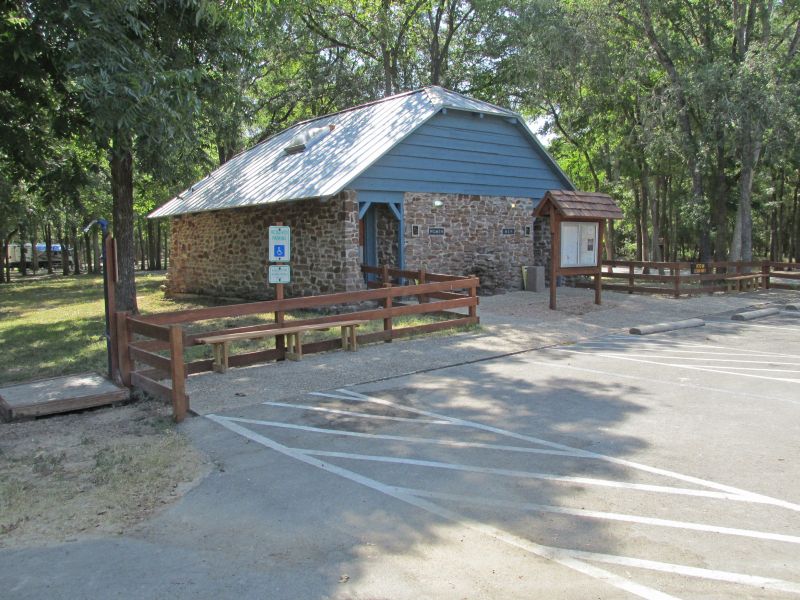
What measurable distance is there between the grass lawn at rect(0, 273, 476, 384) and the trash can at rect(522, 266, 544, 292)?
544cm

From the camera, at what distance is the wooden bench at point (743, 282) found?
19564 mm

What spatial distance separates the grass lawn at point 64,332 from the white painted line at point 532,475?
5.35m

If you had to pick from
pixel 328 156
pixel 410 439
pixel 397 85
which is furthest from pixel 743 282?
pixel 397 85

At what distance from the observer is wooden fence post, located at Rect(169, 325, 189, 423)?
21.4 ft

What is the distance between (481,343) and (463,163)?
7853 millimetres

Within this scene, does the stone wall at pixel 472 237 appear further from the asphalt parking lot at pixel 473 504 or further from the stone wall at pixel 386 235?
the asphalt parking lot at pixel 473 504

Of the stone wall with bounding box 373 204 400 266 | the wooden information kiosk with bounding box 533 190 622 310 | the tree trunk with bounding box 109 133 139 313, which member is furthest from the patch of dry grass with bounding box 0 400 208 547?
the stone wall with bounding box 373 204 400 266

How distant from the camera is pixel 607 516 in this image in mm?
4117

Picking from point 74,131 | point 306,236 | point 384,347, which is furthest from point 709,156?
point 74,131

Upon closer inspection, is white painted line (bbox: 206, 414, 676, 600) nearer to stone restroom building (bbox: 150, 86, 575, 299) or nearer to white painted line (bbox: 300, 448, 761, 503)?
white painted line (bbox: 300, 448, 761, 503)

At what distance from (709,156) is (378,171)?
45.4 feet

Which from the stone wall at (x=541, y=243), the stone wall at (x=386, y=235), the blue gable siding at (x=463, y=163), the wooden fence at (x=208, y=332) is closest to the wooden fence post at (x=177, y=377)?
the wooden fence at (x=208, y=332)

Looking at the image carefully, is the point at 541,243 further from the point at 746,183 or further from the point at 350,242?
the point at 746,183

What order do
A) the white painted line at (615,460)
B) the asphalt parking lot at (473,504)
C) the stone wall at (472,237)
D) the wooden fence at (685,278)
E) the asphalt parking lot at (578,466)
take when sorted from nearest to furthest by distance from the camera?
the asphalt parking lot at (473,504) → the asphalt parking lot at (578,466) → the white painted line at (615,460) → the stone wall at (472,237) → the wooden fence at (685,278)
